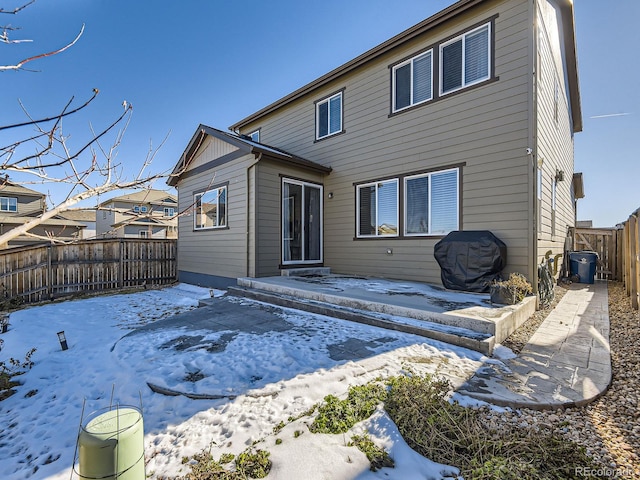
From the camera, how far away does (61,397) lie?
A: 271 centimetres

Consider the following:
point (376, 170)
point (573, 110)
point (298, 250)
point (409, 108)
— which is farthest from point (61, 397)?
point (573, 110)

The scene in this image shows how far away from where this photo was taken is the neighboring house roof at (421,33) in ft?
20.6

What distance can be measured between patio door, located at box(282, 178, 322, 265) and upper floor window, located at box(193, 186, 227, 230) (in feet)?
5.57

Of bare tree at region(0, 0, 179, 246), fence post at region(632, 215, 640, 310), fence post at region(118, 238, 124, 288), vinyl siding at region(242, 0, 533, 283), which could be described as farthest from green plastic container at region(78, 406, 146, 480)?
fence post at region(118, 238, 124, 288)

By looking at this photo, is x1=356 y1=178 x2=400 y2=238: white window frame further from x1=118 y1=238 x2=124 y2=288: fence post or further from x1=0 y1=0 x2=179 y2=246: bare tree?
x1=118 y1=238 x2=124 y2=288: fence post

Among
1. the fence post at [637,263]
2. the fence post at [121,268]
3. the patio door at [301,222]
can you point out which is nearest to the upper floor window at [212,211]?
the patio door at [301,222]

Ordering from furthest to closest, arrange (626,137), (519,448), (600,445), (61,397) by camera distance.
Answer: (626,137) → (61,397) → (600,445) → (519,448)

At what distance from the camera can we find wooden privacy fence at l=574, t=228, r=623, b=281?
998 centimetres

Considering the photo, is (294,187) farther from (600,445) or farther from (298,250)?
(600,445)

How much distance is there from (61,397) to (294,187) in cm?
643

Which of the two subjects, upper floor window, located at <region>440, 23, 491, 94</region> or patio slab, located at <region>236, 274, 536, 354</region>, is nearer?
patio slab, located at <region>236, 274, 536, 354</region>

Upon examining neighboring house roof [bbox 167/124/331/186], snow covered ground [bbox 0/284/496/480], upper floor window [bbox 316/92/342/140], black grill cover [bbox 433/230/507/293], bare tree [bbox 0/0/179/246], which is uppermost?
upper floor window [bbox 316/92/342/140]

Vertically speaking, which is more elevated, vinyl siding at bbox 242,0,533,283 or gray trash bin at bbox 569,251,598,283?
vinyl siding at bbox 242,0,533,283

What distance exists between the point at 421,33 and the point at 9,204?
1205 inches
